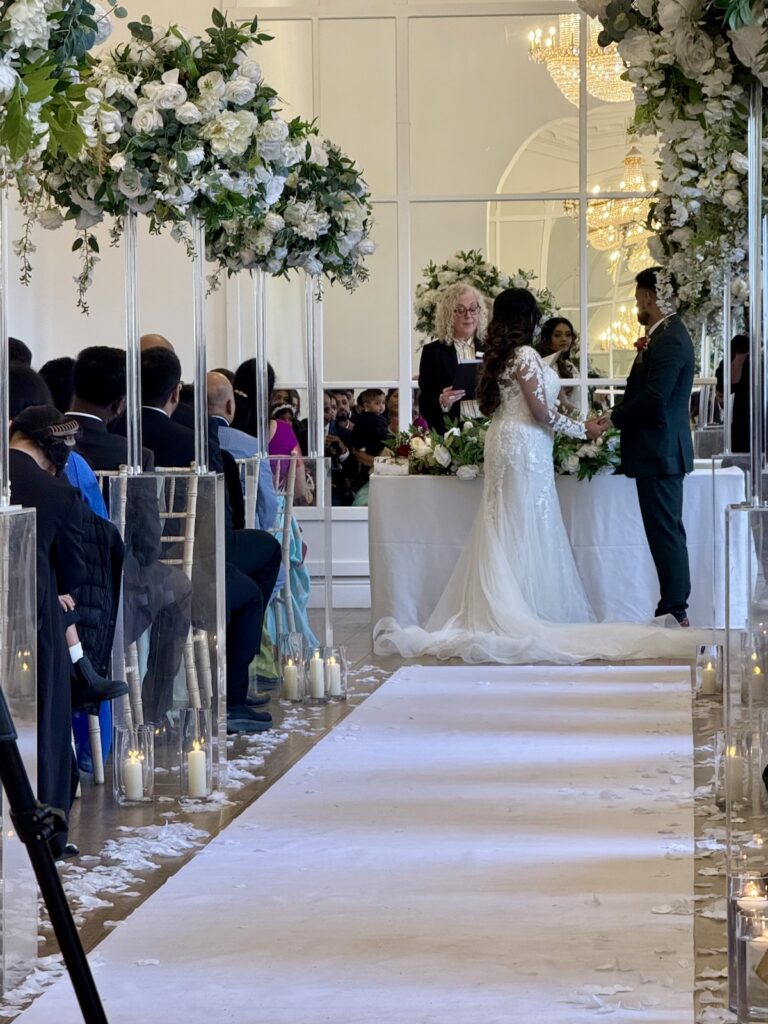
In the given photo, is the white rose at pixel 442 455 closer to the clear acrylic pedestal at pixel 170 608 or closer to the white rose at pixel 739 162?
the clear acrylic pedestal at pixel 170 608

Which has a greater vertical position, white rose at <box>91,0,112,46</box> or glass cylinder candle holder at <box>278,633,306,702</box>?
white rose at <box>91,0,112,46</box>

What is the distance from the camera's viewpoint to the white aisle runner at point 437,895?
3.02 m

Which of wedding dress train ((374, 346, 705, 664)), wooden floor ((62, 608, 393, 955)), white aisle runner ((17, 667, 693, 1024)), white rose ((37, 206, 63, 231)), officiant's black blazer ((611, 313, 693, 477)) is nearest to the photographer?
white aisle runner ((17, 667, 693, 1024))

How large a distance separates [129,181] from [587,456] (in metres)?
4.13

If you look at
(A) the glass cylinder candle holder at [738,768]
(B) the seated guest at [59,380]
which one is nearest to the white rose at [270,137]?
(B) the seated guest at [59,380]

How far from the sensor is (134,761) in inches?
186

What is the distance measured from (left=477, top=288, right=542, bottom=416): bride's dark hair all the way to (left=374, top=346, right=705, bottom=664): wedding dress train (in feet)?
0.16

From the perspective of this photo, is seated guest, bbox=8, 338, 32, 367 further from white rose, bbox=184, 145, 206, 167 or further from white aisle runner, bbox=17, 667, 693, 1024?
white aisle runner, bbox=17, 667, 693, 1024

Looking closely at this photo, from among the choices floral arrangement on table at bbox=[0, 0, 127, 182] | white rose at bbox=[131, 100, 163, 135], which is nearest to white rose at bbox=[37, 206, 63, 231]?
white rose at bbox=[131, 100, 163, 135]

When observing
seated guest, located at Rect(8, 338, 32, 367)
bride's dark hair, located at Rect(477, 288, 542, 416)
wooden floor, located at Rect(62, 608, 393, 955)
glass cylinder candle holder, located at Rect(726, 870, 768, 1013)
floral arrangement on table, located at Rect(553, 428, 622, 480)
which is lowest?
wooden floor, located at Rect(62, 608, 393, 955)

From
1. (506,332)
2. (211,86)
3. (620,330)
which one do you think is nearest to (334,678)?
(506,332)

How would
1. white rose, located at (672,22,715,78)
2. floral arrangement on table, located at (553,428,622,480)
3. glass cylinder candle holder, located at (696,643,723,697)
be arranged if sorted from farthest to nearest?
floral arrangement on table, located at (553,428,622,480), glass cylinder candle holder, located at (696,643,723,697), white rose, located at (672,22,715,78)

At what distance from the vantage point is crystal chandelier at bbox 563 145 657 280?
417 inches

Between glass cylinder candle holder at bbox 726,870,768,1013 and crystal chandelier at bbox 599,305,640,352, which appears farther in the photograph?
crystal chandelier at bbox 599,305,640,352
